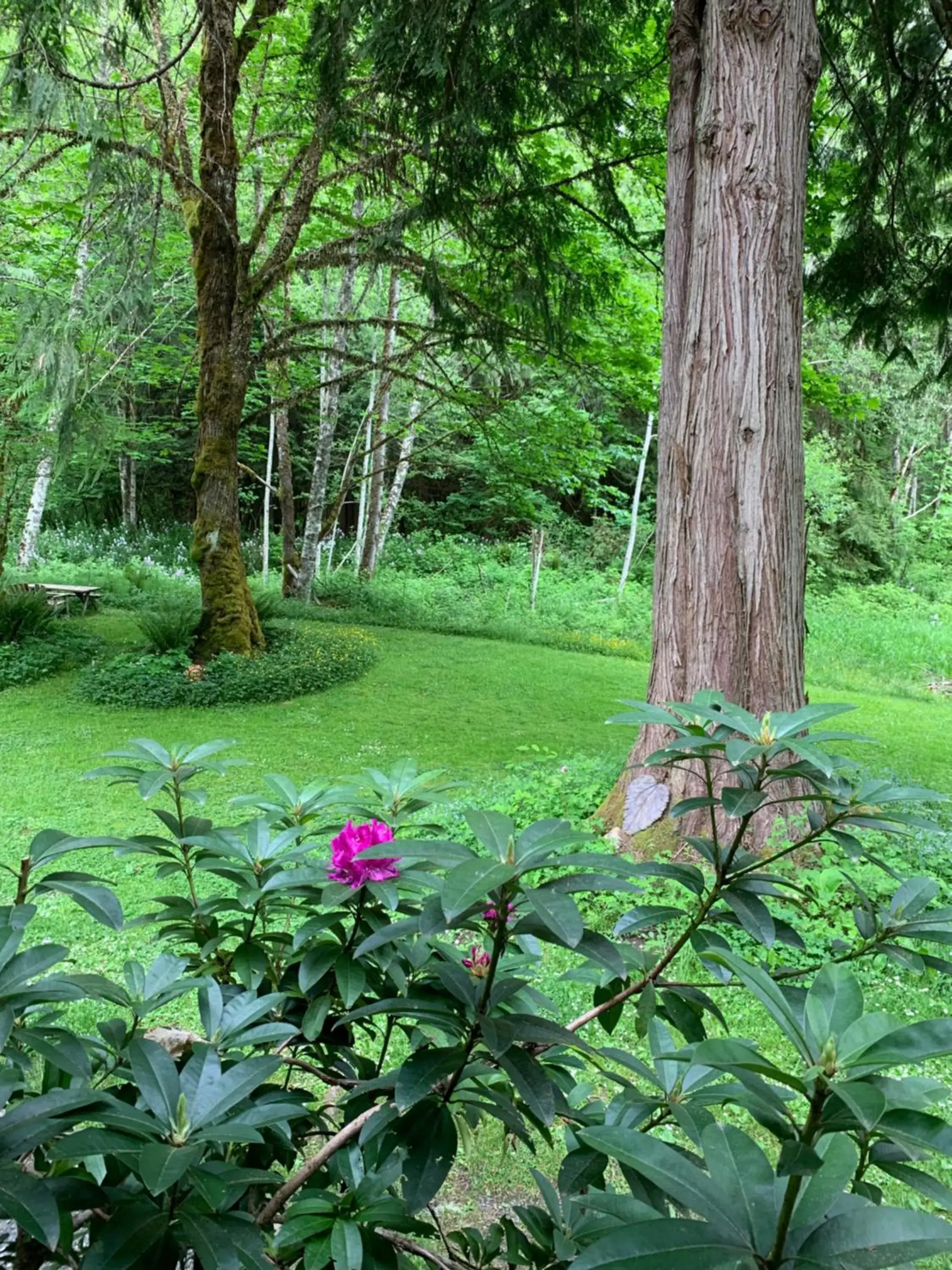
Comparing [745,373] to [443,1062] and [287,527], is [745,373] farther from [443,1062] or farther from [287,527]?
[287,527]

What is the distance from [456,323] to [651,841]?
474cm

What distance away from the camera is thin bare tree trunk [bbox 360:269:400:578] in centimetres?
1026

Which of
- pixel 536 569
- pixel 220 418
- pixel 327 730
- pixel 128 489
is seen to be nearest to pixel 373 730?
pixel 327 730

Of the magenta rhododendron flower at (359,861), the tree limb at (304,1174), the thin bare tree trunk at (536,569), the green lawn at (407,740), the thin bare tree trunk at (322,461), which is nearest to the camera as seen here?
the tree limb at (304,1174)

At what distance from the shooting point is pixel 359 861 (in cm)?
91

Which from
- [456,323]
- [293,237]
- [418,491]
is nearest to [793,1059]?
[456,323]

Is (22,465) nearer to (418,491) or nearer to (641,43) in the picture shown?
(641,43)

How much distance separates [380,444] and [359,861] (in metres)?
9.33

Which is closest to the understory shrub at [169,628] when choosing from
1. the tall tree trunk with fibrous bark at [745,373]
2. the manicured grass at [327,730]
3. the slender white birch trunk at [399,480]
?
the manicured grass at [327,730]

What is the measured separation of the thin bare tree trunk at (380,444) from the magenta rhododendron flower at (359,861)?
303 inches

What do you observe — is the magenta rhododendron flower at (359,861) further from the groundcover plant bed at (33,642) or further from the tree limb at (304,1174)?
the groundcover plant bed at (33,642)

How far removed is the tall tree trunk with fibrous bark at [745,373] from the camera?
3178 millimetres

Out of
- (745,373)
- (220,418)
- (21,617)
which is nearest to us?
(745,373)

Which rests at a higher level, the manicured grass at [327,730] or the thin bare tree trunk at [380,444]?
the thin bare tree trunk at [380,444]
